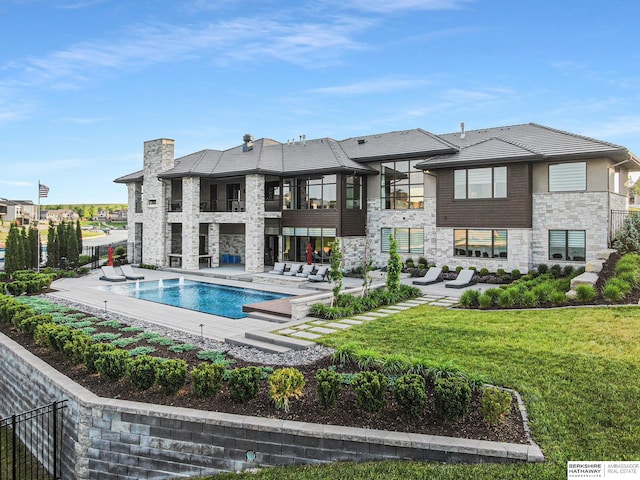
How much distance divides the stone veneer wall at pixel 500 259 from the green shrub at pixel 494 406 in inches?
589

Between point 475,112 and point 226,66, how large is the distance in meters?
14.8

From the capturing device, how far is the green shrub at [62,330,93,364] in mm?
7926

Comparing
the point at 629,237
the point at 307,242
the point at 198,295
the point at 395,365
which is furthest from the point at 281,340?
the point at 629,237

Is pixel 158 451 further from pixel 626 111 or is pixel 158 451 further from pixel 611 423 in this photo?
pixel 626 111

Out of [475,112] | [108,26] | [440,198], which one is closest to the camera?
[108,26]

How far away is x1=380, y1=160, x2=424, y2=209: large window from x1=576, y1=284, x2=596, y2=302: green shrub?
36.4ft

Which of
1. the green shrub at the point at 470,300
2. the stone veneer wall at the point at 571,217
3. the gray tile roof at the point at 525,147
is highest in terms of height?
the gray tile roof at the point at 525,147

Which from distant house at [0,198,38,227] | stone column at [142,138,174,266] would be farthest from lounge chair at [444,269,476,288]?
distant house at [0,198,38,227]

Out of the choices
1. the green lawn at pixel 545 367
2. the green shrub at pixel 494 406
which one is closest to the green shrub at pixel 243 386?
the green lawn at pixel 545 367

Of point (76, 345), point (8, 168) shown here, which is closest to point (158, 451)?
point (76, 345)

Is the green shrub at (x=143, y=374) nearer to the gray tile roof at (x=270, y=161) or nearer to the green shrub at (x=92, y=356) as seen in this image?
the green shrub at (x=92, y=356)

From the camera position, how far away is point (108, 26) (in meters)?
16.2

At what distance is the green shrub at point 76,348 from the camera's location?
7.93 metres

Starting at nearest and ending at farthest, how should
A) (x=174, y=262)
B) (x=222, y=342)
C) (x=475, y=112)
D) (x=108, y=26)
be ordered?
(x=222, y=342), (x=108, y=26), (x=475, y=112), (x=174, y=262)
